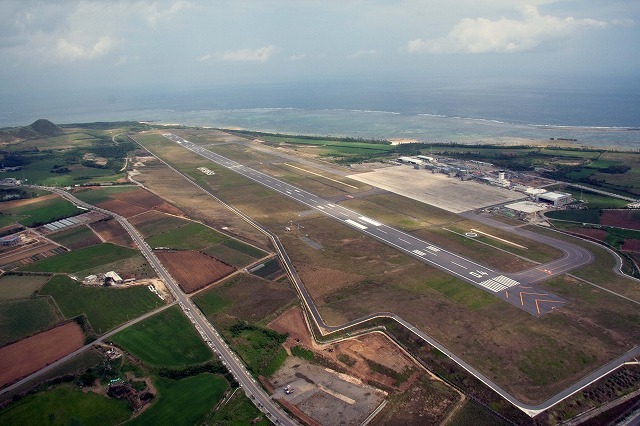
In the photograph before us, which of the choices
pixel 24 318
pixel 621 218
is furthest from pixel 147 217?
pixel 621 218

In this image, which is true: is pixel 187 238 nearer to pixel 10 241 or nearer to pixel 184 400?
pixel 10 241

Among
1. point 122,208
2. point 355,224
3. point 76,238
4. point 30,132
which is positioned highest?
point 30,132

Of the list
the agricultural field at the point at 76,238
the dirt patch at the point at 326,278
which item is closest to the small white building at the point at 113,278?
the agricultural field at the point at 76,238

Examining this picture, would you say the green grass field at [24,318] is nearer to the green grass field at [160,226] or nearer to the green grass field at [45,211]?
the green grass field at [160,226]

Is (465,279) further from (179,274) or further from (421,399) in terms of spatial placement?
(179,274)

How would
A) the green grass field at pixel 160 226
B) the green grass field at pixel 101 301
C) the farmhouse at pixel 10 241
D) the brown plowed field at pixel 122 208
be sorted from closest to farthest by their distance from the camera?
the green grass field at pixel 101 301 → the farmhouse at pixel 10 241 → the green grass field at pixel 160 226 → the brown plowed field at pixel 122 208

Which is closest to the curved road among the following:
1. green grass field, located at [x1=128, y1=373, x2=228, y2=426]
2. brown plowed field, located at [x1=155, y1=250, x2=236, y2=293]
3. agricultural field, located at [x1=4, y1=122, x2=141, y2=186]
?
brown plowed field, located at [x1=155, y1=250, x2=236, y2=293]

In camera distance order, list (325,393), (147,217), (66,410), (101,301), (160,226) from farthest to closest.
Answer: (147,217) < (160,226) < (101,301) < (325,393) < (66,410)

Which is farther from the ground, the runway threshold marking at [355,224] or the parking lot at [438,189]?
the parking lot at [438,189]
